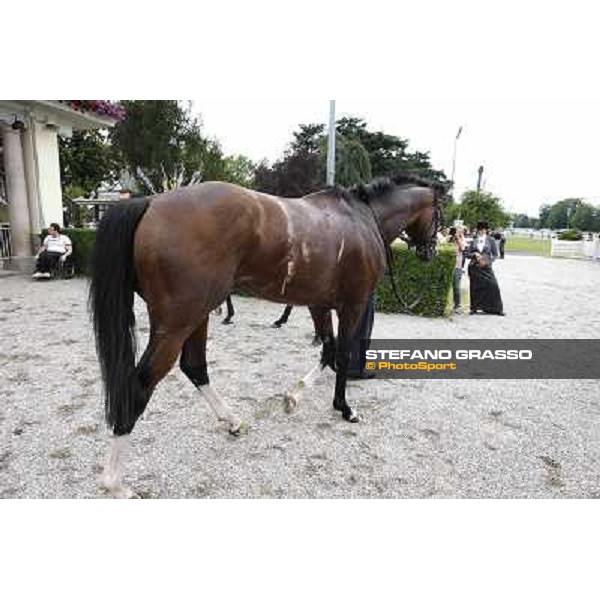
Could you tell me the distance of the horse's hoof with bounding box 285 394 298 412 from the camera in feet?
10.4

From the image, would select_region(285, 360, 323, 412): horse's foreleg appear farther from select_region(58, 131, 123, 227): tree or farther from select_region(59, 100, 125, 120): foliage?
select_region(58, 131, 123, 227): tree

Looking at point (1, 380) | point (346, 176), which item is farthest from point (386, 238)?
point (346, 176)

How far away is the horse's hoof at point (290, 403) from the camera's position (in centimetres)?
318

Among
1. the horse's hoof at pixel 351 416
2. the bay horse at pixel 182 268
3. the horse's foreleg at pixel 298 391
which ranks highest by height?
the bay horse at pixel 182 268

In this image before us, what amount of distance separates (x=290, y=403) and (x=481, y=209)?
30284 mm

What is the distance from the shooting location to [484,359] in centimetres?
478

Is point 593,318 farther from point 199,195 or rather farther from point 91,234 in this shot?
point 91,234

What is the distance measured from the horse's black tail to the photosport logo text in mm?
2327

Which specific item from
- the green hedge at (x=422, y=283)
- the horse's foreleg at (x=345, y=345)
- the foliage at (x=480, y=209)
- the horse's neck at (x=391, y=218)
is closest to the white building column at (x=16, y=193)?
the green hedge at (x=422, y=283)

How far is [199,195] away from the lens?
7.31 ft

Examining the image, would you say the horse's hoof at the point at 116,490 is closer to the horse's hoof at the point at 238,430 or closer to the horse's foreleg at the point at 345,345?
the horse's hoof at the point at 238,430

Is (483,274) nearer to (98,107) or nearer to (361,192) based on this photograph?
(361,192)

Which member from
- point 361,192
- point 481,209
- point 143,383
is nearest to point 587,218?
point 481,209

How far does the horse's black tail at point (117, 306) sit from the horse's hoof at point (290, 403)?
1.30m
